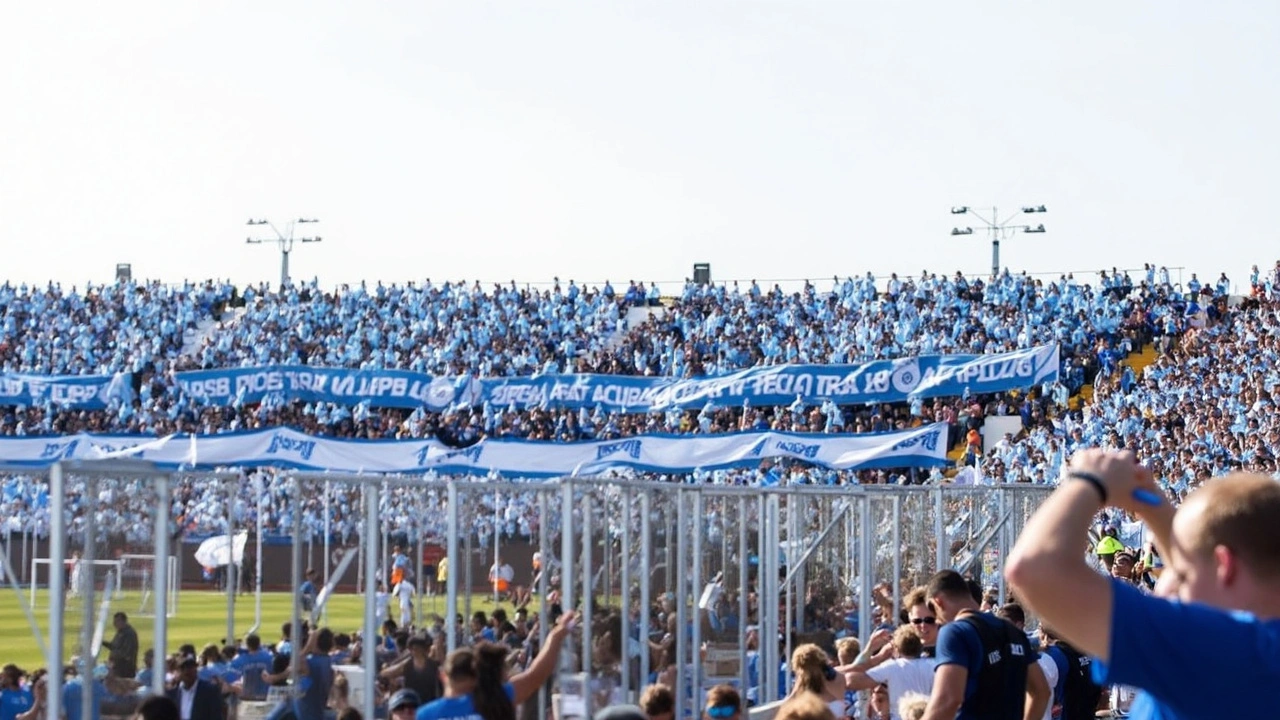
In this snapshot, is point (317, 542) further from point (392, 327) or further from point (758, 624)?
point (392, 327)

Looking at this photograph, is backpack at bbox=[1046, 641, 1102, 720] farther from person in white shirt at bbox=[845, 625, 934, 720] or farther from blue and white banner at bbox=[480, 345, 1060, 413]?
blue and white banner at bbox=[480, 345, 1060, 413]

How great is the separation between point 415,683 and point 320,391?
38258 millimetres

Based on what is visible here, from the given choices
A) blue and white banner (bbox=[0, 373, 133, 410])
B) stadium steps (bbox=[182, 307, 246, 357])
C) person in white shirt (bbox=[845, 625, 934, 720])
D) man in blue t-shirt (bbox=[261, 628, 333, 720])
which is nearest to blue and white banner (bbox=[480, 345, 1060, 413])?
blue and white banner (bbox=[0, 373, 133, 410])

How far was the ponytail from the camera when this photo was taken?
8.12 metres

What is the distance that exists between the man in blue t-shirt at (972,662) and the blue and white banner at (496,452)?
24.2 metres

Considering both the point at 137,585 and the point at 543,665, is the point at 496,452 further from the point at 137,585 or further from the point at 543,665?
the point at 137,585

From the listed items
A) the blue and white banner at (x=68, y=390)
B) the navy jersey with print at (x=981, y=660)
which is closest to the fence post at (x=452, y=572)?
the navy jersey with print at (x=981, y=660)

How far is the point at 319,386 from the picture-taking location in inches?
1870

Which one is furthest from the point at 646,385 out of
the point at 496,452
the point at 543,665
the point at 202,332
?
the point at 543,665

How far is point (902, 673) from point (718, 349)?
35262 mm

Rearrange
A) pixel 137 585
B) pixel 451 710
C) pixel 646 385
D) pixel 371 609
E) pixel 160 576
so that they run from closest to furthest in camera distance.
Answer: pixel 451 710, pixel 160 576, pixel 137 585, pixel 371 609, pixel 646 385

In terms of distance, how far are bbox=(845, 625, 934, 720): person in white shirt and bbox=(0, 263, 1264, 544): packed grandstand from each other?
18.2m

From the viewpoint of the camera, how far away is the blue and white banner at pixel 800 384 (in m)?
38.2

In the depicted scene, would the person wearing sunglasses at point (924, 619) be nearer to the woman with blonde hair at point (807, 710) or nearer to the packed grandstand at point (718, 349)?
the woman with blonde hair at point (807, 710)
